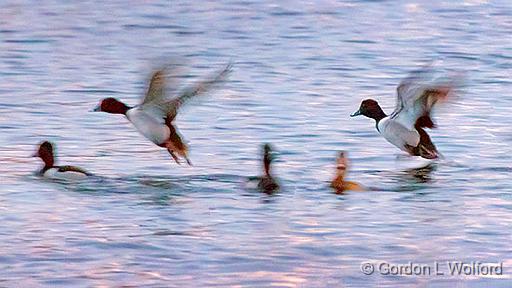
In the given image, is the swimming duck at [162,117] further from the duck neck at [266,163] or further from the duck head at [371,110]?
the duck head at [371,110]

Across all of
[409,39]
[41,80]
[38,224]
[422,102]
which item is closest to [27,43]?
[41,80]

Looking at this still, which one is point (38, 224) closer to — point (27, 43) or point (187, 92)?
point (187, 92)

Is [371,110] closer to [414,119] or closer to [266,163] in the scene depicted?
[414,119]

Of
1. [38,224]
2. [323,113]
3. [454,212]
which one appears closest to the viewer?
[38,224]

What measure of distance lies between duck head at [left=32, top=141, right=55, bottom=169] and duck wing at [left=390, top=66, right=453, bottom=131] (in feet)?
7.21

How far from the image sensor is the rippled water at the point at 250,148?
7668mm

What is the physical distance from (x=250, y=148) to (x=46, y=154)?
4.66 ft

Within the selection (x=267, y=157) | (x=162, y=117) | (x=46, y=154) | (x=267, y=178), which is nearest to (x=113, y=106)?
(x=162, y=117)

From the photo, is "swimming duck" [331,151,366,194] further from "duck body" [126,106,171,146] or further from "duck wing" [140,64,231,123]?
"duck body" [126,106,171,146]

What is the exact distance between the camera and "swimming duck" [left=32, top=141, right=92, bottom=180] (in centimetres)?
948

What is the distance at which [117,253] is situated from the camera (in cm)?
769

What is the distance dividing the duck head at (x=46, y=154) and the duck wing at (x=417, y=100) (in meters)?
2.20

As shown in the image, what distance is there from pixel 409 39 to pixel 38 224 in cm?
721

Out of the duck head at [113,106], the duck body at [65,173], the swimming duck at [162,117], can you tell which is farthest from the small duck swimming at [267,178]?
the duck head at [113,106]
